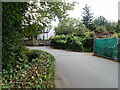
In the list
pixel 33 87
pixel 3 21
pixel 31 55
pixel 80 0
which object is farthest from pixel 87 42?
pixel 33 87

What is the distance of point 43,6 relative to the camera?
6.13 metres

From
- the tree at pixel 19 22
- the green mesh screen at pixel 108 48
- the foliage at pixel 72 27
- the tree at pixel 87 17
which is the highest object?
the tree at pixel 87 17

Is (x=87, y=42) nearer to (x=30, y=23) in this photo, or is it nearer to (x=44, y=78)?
(x=30, y=23)

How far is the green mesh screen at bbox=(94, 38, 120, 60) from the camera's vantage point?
8411mm

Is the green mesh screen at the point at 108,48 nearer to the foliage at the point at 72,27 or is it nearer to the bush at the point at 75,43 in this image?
the bush at the point at 75,43

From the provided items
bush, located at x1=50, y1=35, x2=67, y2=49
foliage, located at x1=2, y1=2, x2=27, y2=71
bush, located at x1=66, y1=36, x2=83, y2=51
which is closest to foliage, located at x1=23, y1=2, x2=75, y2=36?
foliage, located at x1=2, y1=2, x2=27, y2=71

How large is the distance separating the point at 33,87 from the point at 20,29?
2997 millimetres

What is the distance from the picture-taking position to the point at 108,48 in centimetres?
930

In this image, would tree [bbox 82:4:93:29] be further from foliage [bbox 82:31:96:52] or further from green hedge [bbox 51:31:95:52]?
foliage [bbox 82:31:96:52]

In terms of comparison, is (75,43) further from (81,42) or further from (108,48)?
(108,48)

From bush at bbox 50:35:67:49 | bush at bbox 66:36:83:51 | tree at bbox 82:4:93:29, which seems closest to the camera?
bush at bbox 66:36:83:51

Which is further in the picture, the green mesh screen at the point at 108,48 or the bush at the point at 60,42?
the bush at the point at 60,42

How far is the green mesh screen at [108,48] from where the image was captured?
331 inches

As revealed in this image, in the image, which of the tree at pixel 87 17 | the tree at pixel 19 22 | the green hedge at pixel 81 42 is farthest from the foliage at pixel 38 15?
the tree at pixel 87 17
